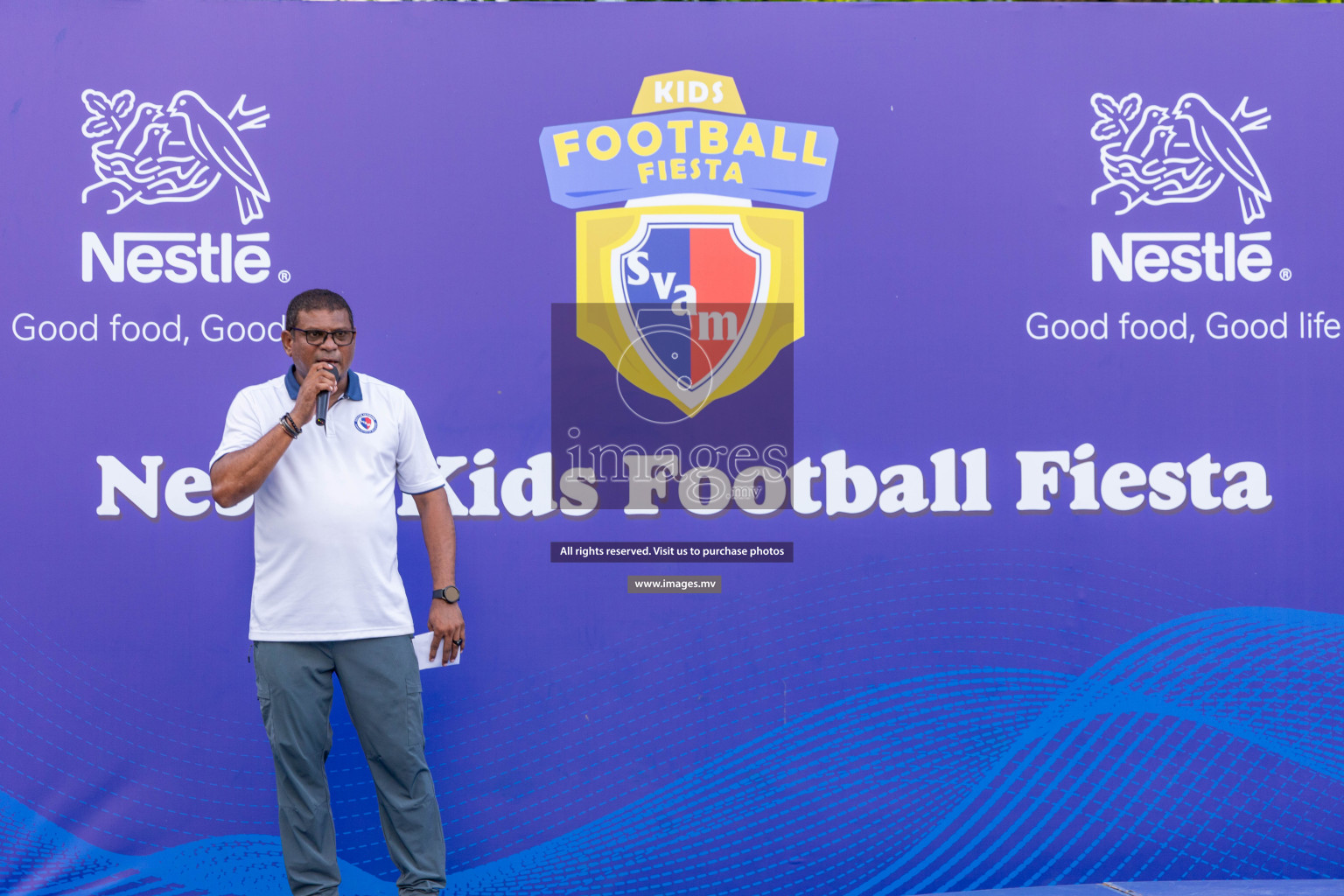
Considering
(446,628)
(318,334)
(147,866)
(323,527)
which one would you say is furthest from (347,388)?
(147,866)

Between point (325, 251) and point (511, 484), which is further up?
point (325, 251)

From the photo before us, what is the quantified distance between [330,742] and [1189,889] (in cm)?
274

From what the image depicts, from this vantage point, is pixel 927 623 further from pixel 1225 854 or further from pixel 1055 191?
pixel 1055 191

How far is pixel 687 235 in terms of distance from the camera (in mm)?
3328

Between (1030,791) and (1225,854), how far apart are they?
686 millimetres

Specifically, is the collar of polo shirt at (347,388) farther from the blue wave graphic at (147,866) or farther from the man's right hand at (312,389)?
the blue wave graphic at (147,866)

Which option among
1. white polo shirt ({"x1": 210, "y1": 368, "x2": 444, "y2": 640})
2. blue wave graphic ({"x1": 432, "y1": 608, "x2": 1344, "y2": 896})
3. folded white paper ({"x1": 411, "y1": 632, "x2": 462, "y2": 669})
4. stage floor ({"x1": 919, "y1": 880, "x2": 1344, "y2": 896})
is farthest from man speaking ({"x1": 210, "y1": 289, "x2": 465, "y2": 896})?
stage floor ({"x1": 919, "y1": 880, "x2": 1344, "y2": 896})

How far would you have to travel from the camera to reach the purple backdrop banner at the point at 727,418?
3262 millimetres

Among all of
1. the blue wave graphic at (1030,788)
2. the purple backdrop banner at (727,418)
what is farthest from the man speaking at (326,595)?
the blue wave graphic at (1030,788)

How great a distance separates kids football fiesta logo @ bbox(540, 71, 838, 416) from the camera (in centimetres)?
332

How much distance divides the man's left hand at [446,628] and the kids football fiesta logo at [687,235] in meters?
0.95

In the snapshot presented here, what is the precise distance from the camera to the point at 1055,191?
3.36m

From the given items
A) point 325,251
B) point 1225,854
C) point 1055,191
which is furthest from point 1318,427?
point 325,251

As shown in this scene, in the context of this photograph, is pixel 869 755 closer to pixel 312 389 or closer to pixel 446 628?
pixel 446 628
